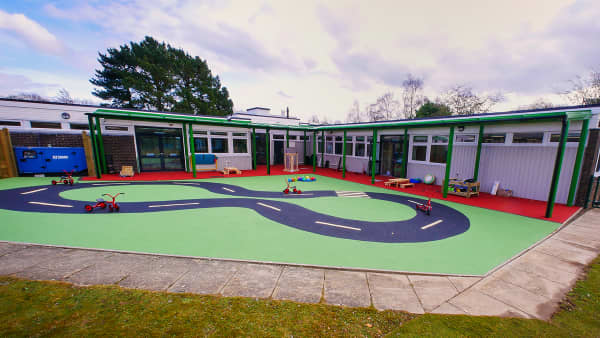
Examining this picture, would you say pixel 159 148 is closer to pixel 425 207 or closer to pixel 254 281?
pixel 254 281

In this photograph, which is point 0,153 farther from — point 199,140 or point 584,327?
point 584,327

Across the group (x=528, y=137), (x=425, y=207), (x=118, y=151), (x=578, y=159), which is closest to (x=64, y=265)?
Result: (x=425, y=207)

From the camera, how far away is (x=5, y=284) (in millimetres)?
3527

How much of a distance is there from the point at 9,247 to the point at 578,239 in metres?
13.5

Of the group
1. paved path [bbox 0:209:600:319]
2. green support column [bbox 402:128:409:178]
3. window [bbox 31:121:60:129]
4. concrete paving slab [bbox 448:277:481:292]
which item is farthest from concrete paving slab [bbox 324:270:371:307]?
window [bbox 31:121:60:129]

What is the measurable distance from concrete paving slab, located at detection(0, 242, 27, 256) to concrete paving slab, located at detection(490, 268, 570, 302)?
381 inches

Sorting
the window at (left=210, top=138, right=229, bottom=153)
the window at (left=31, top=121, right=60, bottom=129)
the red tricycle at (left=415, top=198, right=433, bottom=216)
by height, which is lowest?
the red tricycle at (left=415, top=198, right=433, bottom=216)

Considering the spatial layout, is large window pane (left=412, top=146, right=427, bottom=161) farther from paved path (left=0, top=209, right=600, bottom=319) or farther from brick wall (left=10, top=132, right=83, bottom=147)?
brick wall (left=10, top=132, right=83, bottom=147)

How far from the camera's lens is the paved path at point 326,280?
330cm

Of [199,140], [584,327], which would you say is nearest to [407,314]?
[584,327]

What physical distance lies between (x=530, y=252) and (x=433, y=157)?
8508mm

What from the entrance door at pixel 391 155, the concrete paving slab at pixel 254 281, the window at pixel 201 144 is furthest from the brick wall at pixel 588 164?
the window at pixel 201 144

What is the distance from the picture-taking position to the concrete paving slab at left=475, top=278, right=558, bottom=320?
10.3 ft

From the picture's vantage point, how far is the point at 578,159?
7.12m
